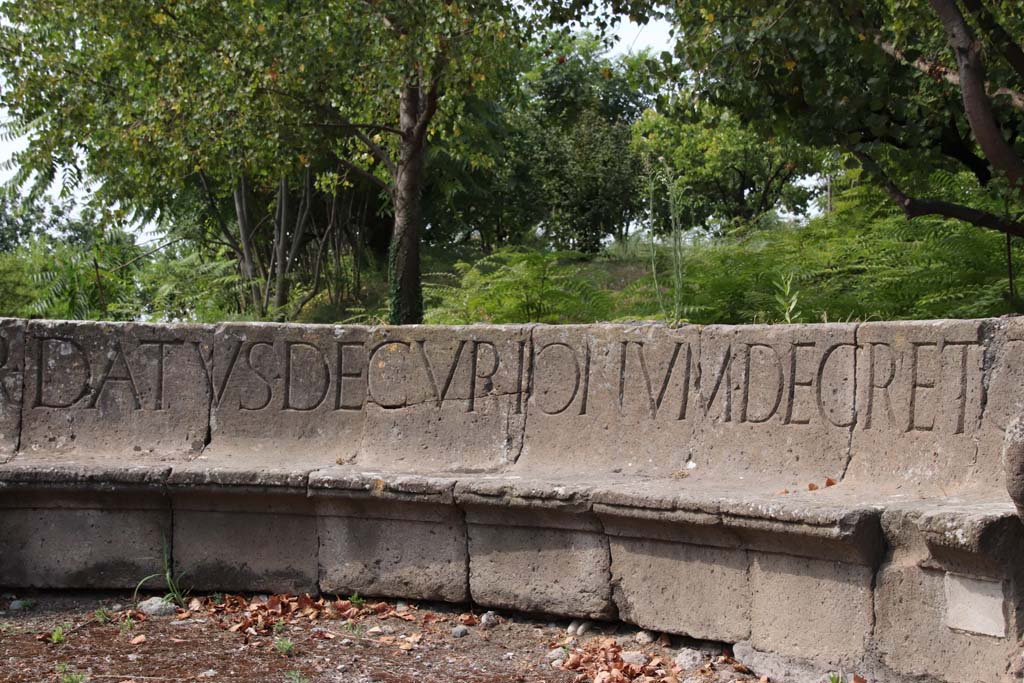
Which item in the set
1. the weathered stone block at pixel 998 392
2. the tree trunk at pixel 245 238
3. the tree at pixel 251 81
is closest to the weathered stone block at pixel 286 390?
the weathered stone block at pixel 998 392

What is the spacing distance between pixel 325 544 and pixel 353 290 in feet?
40.2

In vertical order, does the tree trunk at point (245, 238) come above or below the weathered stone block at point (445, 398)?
above

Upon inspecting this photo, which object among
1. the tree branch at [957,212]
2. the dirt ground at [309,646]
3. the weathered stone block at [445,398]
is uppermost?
the tree branch at [957,212]

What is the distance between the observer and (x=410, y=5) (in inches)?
325

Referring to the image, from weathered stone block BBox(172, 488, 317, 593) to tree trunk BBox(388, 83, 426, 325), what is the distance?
4.57 m

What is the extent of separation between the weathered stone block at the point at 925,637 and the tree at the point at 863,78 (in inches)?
113

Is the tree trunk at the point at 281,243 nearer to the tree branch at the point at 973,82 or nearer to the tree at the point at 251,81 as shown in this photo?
the tree at the point at 251,81

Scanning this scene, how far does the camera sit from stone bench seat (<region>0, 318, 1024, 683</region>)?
3613 mm

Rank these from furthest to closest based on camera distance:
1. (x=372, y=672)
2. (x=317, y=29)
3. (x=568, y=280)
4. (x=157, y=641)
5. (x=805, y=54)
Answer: (x=317, y=29) → (x=568, y=280) → (x=805, y=54) → (x=157, y=641) → (x=372, y=672)

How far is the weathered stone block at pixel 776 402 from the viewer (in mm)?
4109

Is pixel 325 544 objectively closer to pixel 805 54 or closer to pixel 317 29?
pixel 805 54

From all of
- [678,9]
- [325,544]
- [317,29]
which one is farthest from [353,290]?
[325,544]

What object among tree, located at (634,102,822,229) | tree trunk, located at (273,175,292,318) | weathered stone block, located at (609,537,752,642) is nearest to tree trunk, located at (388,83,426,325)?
tree trunk, located at (273,175,292,318)

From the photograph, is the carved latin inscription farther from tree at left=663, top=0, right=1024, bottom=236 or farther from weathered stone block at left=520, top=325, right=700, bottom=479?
tree at left=663, top=0, right=1024, bottom=236
